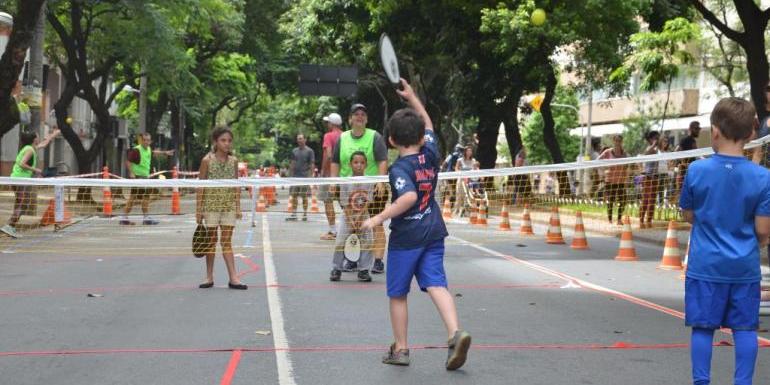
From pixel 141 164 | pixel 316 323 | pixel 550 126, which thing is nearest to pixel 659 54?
pixel 141 164

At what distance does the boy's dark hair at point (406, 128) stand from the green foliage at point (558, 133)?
6748 cm

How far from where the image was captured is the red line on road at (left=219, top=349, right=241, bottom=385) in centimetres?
686

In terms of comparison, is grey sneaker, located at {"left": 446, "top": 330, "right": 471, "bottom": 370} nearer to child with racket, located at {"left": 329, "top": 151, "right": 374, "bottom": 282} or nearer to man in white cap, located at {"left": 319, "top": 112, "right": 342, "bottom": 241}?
child with racket, located at {"left": 329, "top": 151, "right": 374, "bottom": 282}

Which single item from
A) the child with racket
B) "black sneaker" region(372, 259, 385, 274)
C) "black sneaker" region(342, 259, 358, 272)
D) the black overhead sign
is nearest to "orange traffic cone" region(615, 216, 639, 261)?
"black sneaker" region(372, 259, 385, 274)

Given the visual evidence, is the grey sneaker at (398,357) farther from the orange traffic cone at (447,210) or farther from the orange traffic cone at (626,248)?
the orange traffic cone at (447,210)

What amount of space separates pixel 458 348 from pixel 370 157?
5957mm

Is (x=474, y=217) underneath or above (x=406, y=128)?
underneath

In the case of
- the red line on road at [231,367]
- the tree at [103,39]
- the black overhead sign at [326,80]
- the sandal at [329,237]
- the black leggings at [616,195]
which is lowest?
the red line on road at [231,367]

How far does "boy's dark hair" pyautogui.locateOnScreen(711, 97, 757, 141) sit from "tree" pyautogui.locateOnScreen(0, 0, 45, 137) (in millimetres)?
16047

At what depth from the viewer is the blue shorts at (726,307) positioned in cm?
589

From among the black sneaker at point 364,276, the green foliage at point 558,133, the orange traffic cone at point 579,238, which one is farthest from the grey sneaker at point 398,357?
the green foliage at point 558,133

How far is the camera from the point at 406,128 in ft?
24.0

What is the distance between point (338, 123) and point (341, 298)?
4797 millimetres

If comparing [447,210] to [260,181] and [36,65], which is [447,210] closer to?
[36,65]
